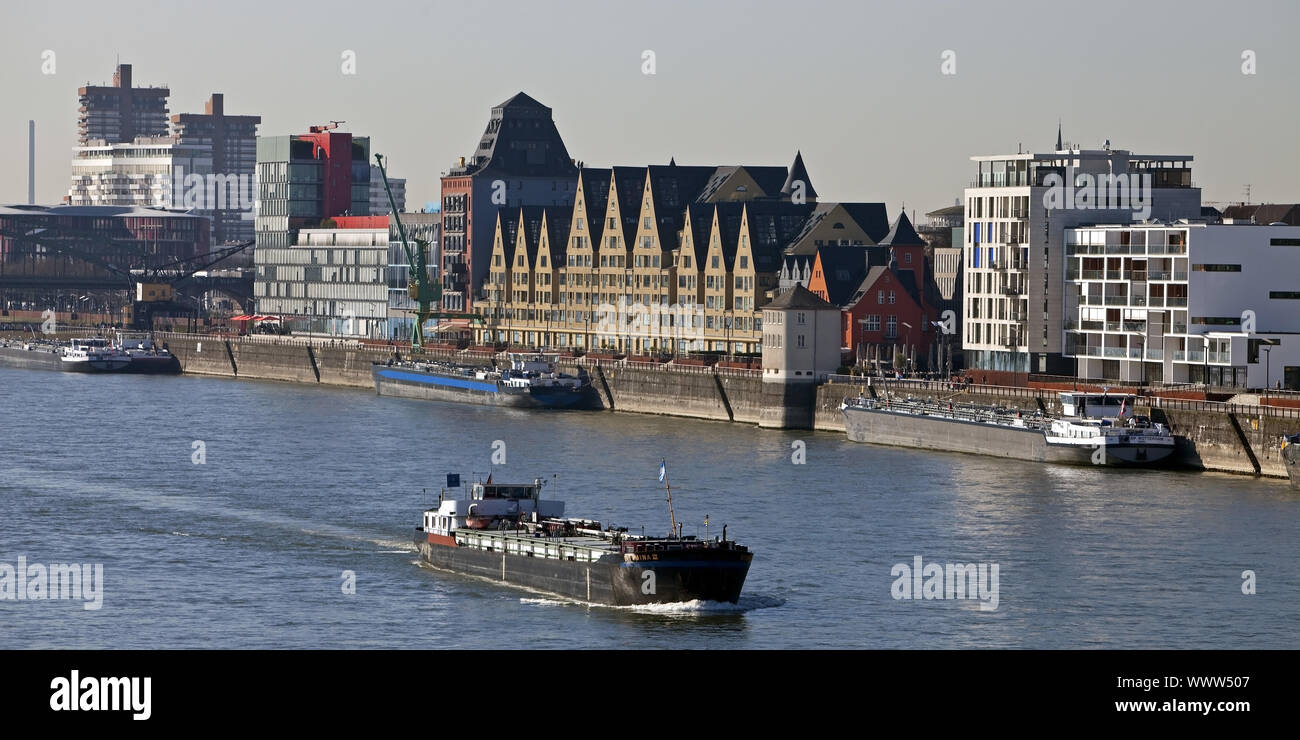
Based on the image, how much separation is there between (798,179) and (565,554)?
12932 cm

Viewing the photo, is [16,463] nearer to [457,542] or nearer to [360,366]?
[457,542]

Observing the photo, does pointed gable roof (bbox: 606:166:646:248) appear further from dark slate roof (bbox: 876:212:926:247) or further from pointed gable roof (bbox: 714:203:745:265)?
dark slate roof (bbox: 876:212:926:247)

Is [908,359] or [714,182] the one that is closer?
[908,359]

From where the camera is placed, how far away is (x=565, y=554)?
214 feet

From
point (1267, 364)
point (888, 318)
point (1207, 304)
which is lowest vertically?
point (1267, 364)

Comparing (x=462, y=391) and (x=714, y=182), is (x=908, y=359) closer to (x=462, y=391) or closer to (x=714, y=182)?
(x=462, y=391)

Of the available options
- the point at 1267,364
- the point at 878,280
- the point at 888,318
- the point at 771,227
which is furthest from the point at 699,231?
the point at 1267,364

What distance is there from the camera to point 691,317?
17200 centimetres

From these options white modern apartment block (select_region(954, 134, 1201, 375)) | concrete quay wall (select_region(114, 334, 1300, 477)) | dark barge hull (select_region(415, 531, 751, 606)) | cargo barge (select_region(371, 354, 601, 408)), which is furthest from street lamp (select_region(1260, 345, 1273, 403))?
dark barge hull (select_region(415, 531, 751, 606))

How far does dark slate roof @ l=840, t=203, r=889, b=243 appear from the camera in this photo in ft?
564

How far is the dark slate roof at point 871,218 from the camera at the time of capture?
172000mm

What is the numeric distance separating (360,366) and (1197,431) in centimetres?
10176

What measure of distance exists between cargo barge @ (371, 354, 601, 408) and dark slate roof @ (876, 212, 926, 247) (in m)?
26.0

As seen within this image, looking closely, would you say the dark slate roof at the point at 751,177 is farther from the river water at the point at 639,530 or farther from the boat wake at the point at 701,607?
the boat wake at the point at 701,607
